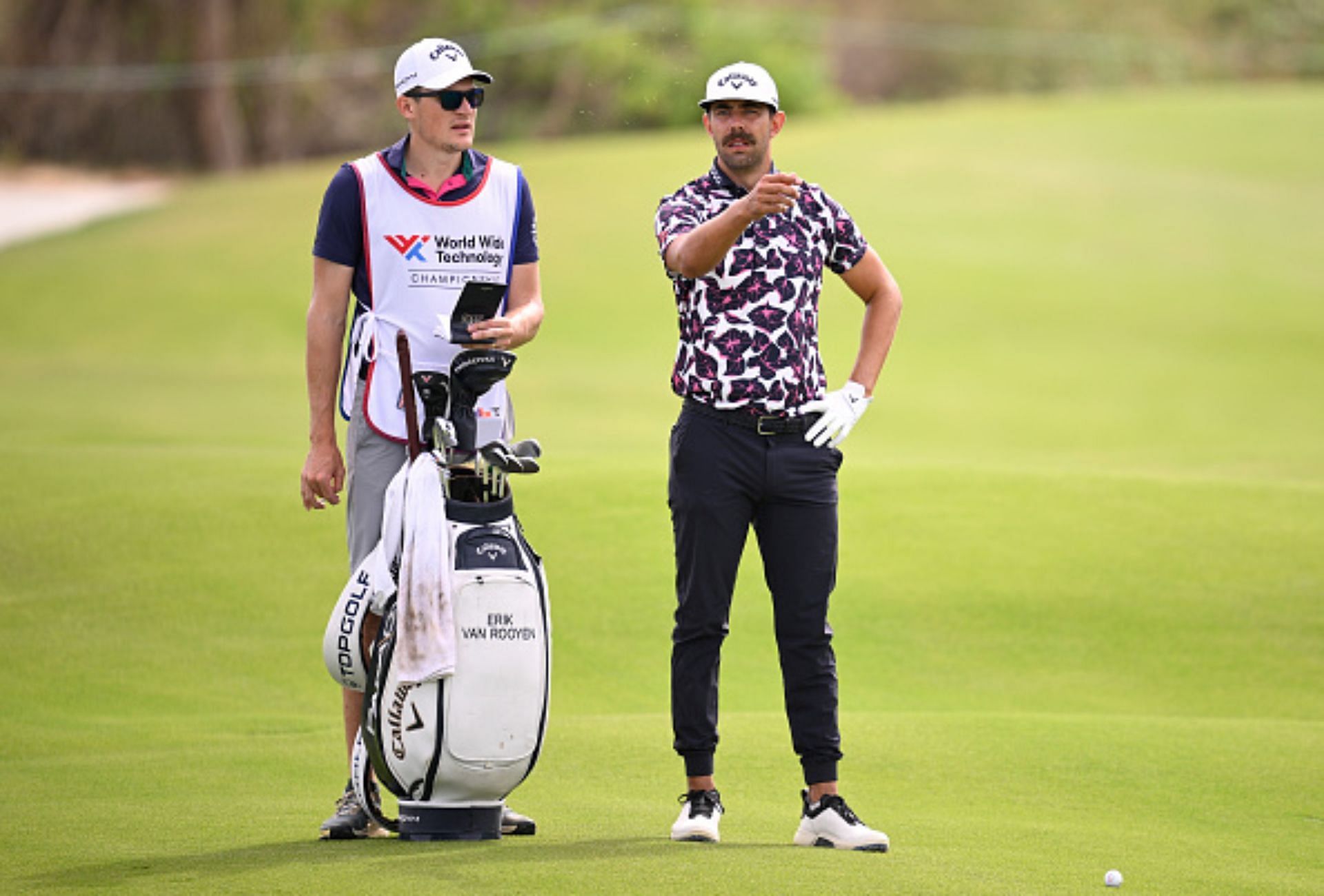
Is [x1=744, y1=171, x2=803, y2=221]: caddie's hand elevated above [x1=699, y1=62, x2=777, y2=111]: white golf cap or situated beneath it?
situated beneath

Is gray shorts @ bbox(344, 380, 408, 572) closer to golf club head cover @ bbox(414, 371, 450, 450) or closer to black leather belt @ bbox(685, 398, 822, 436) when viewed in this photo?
golf club head cover @ bbox(414, 371, 450, 450)

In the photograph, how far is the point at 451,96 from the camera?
18.0 ft

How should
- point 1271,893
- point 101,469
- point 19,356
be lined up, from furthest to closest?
point 19,356, point 101,469, point 1271,893

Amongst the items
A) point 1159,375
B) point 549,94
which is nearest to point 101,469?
point 1159,375

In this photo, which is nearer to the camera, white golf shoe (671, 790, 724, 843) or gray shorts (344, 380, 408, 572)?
white golf shoe (671, 790, 724, 843)

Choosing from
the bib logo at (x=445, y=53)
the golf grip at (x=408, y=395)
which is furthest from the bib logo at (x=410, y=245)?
the bib logo at (x=445, y=53)

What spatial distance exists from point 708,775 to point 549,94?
116 ft

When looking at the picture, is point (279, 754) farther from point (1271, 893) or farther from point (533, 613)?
point (1271, 893)

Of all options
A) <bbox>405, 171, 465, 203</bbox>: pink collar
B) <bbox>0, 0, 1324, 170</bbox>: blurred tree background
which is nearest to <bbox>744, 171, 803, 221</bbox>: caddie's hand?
<bbox>405, 171, 465, 203</bbox>: pink collar

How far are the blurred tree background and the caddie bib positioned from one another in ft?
80.4

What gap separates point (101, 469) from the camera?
37.9 feet

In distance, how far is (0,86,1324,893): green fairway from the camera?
551cm

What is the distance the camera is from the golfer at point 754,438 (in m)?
5.55

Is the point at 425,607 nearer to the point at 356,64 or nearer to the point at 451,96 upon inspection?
the point at 451,96
